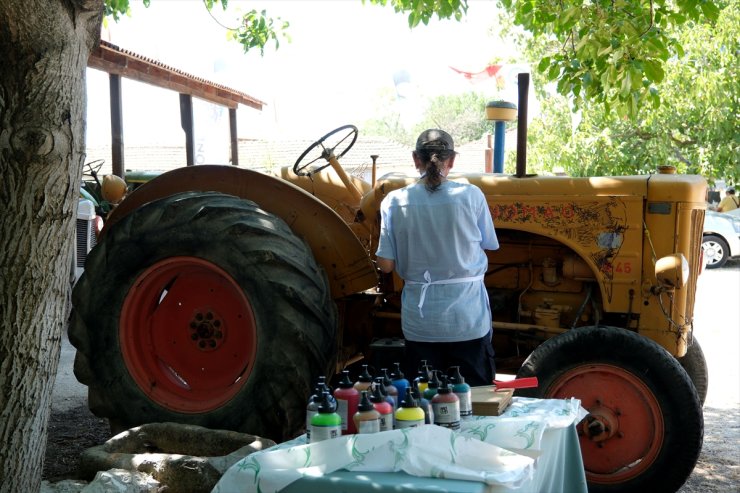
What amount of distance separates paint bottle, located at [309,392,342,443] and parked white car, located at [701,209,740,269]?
1571cm

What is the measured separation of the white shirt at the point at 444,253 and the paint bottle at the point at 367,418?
1170 mm

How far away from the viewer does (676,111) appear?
50.2 feet

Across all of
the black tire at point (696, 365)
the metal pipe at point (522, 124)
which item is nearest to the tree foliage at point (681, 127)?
the black tire at point (696, 365)

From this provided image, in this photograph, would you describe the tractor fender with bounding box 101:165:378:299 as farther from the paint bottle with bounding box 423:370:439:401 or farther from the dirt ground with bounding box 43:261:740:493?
the paint bottle with bounding box 423:370:439:401

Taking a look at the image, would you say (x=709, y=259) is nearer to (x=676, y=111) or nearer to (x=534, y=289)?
(x=676, y=111)

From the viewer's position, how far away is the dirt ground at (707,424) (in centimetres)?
464

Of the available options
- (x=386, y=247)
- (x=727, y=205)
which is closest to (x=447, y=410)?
(x=386, y=247)

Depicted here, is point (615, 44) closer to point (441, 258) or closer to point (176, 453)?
point (441, 258)

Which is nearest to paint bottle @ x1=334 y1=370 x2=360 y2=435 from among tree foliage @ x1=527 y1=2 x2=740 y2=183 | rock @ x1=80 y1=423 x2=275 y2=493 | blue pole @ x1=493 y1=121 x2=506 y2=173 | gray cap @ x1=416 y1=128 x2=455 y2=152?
rock @ x1=80 y1=423 x2=275 y2=493

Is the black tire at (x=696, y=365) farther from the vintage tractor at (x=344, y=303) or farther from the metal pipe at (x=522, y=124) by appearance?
the metal pipe at (x=522, y=124)

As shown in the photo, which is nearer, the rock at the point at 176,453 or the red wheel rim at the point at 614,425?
the rock at the point at 176,453

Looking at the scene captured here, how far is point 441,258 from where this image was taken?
12.7ft

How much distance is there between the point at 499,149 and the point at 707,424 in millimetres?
2317

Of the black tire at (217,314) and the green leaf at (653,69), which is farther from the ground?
the green leaf at (653,69)
